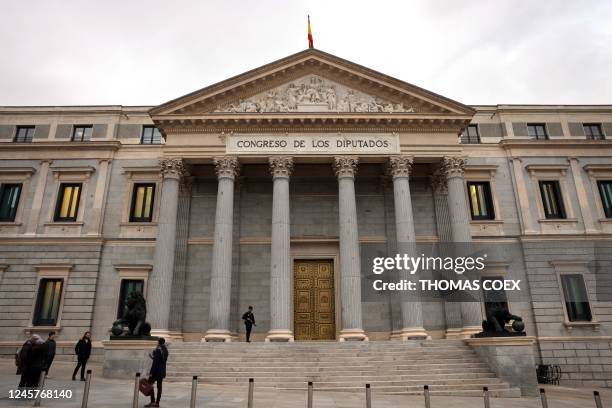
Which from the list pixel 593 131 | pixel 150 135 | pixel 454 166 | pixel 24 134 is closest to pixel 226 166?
pixel 150 135

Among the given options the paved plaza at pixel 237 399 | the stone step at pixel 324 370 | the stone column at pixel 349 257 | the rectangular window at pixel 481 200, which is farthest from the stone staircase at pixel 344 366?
the rectangular window at pixel 481 200

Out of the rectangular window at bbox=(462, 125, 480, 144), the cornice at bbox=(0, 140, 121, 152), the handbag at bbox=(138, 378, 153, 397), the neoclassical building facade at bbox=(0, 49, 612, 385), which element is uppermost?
the rectangular window at bbox=(462, 125, 480, 144)

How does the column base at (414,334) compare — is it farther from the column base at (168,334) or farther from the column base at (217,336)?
the column base at (168,334)

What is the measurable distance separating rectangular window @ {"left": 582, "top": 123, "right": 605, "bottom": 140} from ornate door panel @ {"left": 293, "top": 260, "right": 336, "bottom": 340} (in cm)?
2005

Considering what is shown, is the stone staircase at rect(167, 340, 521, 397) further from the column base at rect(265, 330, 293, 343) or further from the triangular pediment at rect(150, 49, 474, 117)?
the triangular pediment at rect(150, 49, 474, 117)

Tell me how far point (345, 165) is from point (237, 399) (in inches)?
589

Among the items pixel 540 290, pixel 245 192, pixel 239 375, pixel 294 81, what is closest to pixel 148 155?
pixel 245 192

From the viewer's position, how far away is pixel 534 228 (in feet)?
94.1

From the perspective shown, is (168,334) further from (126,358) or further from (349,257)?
(349,257)

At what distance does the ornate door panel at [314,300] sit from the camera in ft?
86.7

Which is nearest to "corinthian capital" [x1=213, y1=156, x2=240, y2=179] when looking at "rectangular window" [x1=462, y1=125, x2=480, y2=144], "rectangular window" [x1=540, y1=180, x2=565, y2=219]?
"rectangular window" [x1=462, y1=125, x2=480, y2=144]

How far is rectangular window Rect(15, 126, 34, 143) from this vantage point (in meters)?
30.7

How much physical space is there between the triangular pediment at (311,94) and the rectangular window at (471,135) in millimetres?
4921

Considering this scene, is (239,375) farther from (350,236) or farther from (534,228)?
(534,228)
